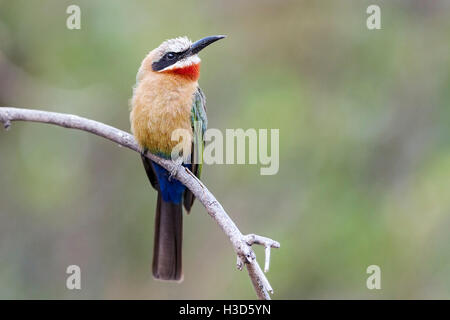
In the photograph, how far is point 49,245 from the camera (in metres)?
7.09

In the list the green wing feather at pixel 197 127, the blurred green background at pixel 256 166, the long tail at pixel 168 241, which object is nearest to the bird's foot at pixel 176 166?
the green wing feather at pixel 197 127

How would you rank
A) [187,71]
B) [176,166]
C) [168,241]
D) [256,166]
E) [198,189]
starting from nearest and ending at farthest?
[198,189]
[176,166]
[187,71]
[168,241]
[256,166]

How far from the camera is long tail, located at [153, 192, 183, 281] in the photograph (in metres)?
5.04

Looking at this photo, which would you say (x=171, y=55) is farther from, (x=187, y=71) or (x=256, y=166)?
(x=256, y=166)

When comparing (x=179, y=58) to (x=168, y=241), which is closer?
(x=179, y=58)

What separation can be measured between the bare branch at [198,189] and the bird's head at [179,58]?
593 mm

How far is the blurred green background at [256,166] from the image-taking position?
6105mm

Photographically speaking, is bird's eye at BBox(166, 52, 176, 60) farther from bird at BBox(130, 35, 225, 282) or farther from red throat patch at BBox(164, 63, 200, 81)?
red throat patch at BBox(164, 63, 200, 81)

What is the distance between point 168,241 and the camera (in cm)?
506

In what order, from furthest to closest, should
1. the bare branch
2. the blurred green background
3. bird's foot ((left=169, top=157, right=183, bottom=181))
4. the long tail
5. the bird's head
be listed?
the blurred green background → the long tail → the bird's head → bird's foot ((left=169, top=157, right=183, bottom=181)) → the bare branch

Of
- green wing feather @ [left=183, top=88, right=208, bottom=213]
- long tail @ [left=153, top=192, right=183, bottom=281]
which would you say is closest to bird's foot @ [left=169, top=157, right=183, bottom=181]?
green wing feather @ [left=183, top=88, right=208, bottom=213]

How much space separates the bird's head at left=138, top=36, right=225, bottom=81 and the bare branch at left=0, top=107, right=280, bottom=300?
0.59 metres

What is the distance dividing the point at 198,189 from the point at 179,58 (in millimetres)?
1103

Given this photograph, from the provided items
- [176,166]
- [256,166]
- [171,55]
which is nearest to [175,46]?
[171,55]
